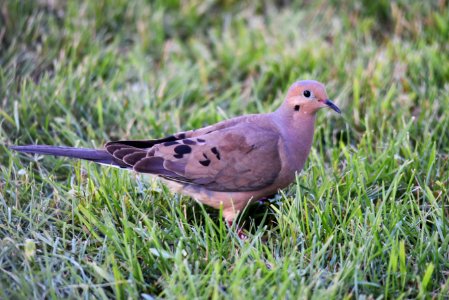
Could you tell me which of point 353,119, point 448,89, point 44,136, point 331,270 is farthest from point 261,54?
point 331,270

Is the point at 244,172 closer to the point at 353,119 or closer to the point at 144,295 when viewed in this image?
the point at 144,295

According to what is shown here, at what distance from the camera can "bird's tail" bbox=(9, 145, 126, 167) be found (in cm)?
334

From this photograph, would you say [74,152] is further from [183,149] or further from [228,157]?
[228,157]

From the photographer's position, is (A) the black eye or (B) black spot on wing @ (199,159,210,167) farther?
(A) the black eye

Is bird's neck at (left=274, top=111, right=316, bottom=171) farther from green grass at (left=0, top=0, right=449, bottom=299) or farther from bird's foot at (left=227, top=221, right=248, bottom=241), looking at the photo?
bird's foot at (left=227, top=221, right=248, bottom=241)

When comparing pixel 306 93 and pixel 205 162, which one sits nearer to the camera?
pixel 205 162

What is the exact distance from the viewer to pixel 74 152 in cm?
337

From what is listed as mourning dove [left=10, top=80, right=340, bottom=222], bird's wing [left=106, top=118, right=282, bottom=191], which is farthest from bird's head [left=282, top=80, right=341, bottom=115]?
bird's wing [left=106, top=118, right=282, bottom=191]

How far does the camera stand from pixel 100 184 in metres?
3.38

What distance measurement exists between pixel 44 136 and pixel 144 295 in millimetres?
1848

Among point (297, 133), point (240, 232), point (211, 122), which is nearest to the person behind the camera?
point (240, 232)

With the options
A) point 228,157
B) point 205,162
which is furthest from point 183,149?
point 228,157

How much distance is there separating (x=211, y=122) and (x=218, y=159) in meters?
1.04

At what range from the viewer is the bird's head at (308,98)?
3.48m
